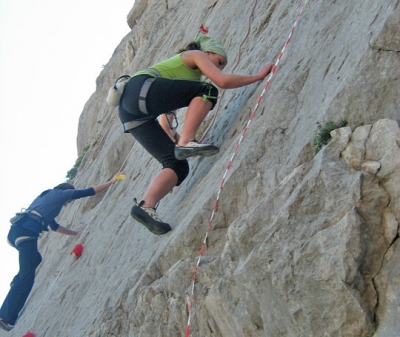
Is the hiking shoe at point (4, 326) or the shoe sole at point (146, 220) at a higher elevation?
the shoe sole at point (146, 220)

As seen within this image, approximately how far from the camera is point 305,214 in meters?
3.77

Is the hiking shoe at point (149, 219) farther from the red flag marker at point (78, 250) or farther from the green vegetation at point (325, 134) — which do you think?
the red flag marker at point (78, 250)

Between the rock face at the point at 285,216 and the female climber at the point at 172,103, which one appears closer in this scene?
the rock face at the point at 285,216

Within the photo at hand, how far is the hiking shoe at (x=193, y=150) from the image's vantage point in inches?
230

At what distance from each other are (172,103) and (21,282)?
613 cm

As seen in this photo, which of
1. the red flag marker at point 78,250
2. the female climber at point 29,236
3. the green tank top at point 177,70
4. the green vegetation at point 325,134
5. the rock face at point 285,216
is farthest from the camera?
the female climber at point 29,236

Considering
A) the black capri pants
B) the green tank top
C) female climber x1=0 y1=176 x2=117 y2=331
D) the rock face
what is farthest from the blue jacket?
the green tank top

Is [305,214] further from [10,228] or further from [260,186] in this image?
[10,228]

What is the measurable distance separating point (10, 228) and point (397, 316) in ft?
28.0

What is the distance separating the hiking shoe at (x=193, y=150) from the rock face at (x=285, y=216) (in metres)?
0.20

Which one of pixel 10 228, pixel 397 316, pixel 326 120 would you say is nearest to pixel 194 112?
pixel 326 120

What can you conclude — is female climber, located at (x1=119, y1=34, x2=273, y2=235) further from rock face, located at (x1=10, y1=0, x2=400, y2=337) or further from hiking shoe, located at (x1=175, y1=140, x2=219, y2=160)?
rock face, located at (x1=10, y1=0, x2=400, y2=337)

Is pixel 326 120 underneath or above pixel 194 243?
above

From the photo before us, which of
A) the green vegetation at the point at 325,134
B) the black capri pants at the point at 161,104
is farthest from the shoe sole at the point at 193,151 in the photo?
the green vegetation at the point at 325,134
